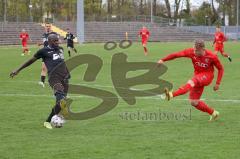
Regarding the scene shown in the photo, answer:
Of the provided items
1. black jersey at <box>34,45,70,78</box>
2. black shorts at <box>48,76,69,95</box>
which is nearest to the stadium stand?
black jersey at <box>34,45,70,78</box>

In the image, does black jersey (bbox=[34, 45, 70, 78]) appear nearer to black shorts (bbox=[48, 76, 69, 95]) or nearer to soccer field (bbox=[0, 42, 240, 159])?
black shorts (bbox=[48, 76, 69, 95])

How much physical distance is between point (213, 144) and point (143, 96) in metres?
6.90

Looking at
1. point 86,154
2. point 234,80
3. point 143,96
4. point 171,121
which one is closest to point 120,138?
point 86,154

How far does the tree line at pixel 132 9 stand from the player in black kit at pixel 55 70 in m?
71.5

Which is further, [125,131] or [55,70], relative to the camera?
[55,70]

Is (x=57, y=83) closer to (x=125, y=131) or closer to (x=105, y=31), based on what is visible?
(x=125, y=131)

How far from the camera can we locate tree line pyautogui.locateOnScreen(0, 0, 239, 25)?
287 feet

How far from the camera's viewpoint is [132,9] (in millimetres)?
102375

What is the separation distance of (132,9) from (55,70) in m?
92.1

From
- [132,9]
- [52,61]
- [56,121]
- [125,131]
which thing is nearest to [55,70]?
[52,61]

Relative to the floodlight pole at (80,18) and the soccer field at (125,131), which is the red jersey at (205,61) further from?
the floodlight pole at (80,18)

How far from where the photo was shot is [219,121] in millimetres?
11727

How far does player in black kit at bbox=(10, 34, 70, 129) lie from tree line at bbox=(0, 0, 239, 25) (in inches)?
2816

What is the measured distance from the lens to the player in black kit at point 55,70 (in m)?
11.2
